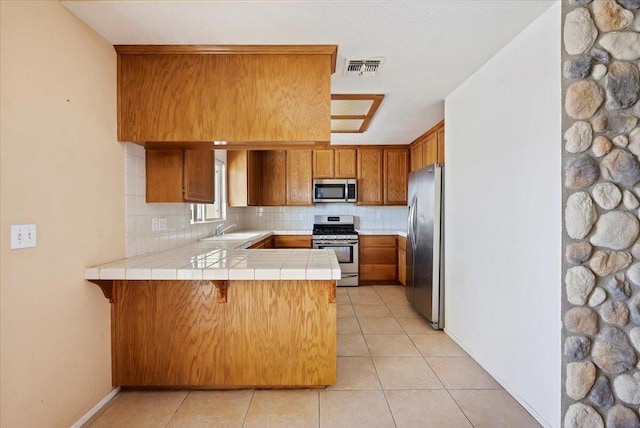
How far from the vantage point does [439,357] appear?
270 centimetres

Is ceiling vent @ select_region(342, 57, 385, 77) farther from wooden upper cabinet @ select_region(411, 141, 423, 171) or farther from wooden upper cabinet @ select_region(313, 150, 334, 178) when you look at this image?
wooden upper cabinet @ select_region(313, 150, 334, 178)

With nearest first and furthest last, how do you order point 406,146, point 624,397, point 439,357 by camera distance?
point 624,397
point 439,357
point 406,146

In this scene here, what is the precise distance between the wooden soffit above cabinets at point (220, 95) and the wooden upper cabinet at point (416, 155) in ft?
9.21

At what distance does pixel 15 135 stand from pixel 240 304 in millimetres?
1453

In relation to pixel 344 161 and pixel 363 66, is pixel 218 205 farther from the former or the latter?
pixel 363 66

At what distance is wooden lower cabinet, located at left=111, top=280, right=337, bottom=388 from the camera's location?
2184 mm

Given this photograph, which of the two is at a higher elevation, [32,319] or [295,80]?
[295,80]

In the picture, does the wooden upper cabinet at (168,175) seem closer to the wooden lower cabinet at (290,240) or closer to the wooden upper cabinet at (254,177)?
the wooden upper cabinet at (254,177)

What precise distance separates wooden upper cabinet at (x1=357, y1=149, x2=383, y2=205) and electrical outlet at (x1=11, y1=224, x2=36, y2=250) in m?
4.31

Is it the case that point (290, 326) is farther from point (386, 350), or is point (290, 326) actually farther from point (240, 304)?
point (386, 350)

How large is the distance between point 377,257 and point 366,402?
321 centimetres

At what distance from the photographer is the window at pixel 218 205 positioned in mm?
3797

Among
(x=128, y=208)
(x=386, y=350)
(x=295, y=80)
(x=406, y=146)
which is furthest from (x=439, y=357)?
(x=406, y=146)

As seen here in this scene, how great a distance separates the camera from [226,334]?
219 cm
